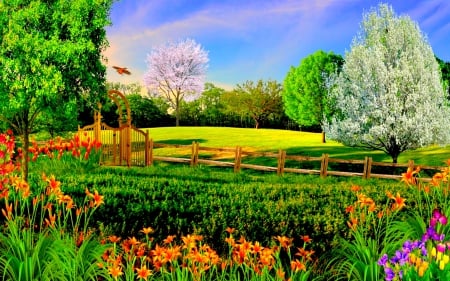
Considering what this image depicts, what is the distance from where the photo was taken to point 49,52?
11805mm

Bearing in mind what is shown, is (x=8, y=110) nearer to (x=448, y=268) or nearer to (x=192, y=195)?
(x=192, y=195)

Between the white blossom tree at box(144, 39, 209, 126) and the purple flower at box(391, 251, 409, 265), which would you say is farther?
the white blossom tree at box(144, 39, 209, 126)

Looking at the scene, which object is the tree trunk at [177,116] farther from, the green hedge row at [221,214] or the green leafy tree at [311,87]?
the green hedge row at [221,214]

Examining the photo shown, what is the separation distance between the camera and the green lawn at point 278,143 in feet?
97.6

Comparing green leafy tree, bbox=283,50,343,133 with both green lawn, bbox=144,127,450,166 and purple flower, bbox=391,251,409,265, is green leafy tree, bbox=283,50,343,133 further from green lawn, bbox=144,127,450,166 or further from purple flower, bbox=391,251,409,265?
purple flower, bbox=391,251,409,265

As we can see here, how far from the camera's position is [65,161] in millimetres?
14242

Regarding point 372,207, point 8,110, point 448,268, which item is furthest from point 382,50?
point 448,268

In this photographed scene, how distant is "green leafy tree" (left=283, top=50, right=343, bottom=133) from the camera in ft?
113

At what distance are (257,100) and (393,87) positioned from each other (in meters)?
33.3

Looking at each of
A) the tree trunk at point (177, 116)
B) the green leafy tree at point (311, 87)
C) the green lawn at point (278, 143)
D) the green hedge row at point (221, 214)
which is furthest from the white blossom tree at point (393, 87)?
the tree trunk at point (177, 116)

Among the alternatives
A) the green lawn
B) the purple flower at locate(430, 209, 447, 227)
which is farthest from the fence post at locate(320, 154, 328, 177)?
the purple flower at locate(430, 209, 447, 227)

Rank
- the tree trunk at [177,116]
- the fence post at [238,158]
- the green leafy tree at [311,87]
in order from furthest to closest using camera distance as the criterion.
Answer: the tree trunk at [177,116] → the green leafy tree at [311,87] → the fence post at [238,158]

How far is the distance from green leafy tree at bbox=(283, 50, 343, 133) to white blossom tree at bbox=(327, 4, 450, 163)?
12.8 meters

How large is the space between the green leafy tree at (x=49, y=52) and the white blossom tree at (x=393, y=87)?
11246 millimetres
